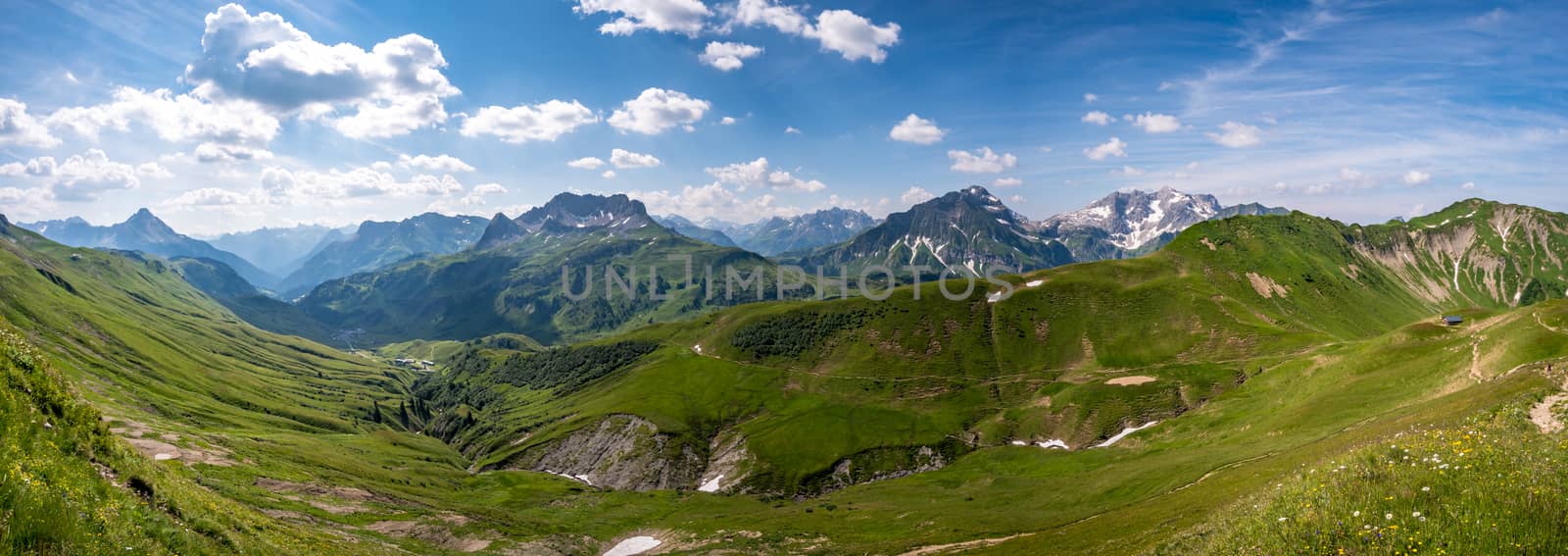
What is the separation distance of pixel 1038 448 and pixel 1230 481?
105370 mm

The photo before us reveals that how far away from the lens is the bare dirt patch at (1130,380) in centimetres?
18038

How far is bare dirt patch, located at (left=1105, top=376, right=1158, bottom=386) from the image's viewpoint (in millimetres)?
180375

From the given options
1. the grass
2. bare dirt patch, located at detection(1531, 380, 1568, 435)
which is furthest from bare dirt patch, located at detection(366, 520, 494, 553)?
bare dirt patch, located at detection(1531, 380, 1568, 435)

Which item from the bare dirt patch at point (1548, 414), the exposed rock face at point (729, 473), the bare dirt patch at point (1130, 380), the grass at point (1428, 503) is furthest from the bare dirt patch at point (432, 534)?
the bare dirt patch at point (1130, 380)

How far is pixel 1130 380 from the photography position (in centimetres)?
18338

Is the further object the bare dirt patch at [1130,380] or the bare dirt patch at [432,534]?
the bare dirt patch at [1130,380]

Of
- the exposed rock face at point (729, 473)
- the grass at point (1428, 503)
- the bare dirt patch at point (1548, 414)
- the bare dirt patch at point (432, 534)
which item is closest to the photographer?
the grass at point (1428, 503)

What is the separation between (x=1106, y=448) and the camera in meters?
149

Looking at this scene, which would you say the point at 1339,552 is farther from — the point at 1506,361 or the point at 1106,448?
the point at 1106,448

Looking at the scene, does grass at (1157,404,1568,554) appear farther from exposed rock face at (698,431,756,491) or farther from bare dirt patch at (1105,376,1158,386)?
bare dirt patch at (1105,376,1158,386)

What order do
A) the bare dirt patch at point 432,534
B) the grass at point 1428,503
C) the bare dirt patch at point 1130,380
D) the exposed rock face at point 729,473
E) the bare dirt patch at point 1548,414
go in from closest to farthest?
the grass at point 1428,503, the bare dirt patch at point 1548,414, the bare dirt patch at point 432,534, the bare dirt patch at point 1130,380, the exposed rock face at point 729,473

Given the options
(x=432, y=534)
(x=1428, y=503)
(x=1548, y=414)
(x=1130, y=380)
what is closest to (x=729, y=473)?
(x=432, y=534)

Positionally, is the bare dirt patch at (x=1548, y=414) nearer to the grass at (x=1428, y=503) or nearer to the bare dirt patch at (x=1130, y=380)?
the grass at (x=1428, y=503)

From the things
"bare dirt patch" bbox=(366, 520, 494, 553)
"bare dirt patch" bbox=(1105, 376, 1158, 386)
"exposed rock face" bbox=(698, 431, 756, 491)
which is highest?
"bare dirt patch" bbox=(1105, 376, 1158, 386)
